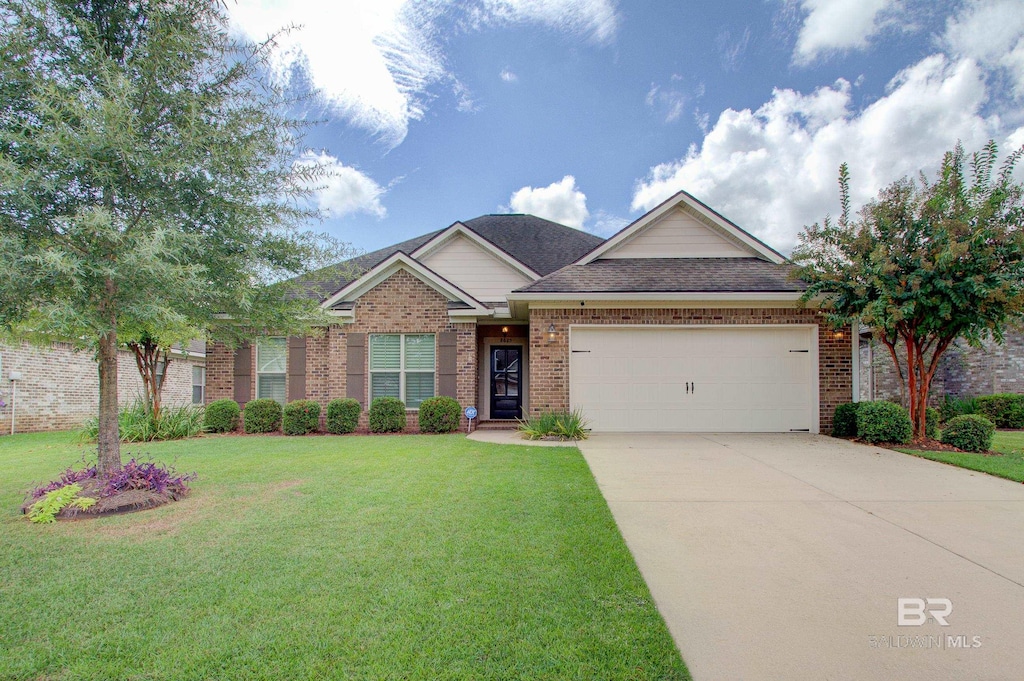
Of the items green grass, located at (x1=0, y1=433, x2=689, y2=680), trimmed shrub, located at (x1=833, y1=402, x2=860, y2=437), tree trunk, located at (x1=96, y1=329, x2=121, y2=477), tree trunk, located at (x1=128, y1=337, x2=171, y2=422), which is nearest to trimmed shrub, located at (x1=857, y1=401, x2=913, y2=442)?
trimmed shrub, located at (x1=833, y1=402, x2=860, y2=437)

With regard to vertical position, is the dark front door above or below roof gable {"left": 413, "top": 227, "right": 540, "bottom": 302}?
below

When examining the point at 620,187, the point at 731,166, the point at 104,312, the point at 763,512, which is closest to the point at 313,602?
the point at 104,312

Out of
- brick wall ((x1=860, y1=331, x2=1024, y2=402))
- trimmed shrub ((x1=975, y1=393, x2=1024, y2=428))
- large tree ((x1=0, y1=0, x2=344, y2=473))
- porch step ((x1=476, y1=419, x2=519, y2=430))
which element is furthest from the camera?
brick wall ((x1=860, y1=331, x2=1024, y2=402))

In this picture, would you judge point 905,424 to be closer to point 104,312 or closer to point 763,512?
point 763,512

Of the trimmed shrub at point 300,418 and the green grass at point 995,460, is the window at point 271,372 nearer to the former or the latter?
the trimmed shrub at point 300,418

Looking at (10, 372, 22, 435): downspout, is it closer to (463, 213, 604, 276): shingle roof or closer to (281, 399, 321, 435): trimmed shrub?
(281, 399, 321, 435): trimmed shrub

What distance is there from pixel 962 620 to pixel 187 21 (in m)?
7.78

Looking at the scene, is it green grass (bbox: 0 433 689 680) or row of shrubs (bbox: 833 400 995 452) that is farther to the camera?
row of shrubs (bbox: 833 400 995 452)

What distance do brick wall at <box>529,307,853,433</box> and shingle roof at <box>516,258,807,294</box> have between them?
517mm

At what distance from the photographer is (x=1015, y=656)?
2359 mm

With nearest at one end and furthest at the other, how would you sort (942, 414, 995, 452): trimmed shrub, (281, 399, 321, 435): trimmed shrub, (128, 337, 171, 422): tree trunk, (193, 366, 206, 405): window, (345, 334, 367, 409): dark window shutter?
1. (942, 414, 995, 452): trimmed shrub
2. (128, 337, 171, 422): tree trunk
3. (281, 399, 321, 435): trimmed shrub
4. (345, 334, 367, 409): dark window shutter
5. (193, 366, 206, 405): window

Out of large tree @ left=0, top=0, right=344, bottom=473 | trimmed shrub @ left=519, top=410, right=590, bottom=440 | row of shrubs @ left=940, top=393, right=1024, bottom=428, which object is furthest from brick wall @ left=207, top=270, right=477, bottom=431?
row of shrubs @ left=940, top=393, right=1024, bottom=428

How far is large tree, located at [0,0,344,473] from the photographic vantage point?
413 centimetres

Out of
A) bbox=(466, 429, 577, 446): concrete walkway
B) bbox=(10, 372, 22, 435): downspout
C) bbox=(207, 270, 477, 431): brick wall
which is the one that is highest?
bbox=(207, 270, 477, 431): brick wall
